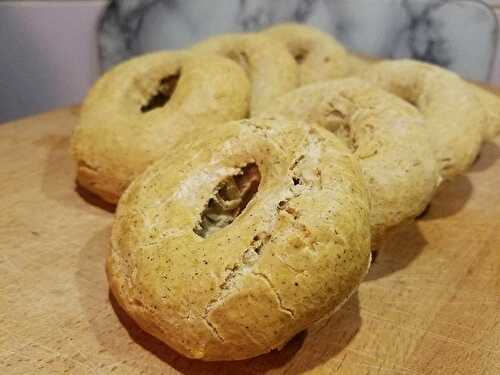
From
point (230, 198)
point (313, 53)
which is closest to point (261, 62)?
point (313, 53)

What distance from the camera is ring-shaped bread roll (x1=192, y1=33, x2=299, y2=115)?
232 cm

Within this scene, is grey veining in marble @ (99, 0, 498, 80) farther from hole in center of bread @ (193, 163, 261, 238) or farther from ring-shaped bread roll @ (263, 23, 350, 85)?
hole in center of bread @ (193, 163, 261, 238)

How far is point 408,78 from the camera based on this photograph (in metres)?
2.23

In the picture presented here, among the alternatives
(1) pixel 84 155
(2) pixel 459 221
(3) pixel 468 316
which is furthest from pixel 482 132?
(1) pixel 84 155

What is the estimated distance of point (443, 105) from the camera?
2061 millimetres

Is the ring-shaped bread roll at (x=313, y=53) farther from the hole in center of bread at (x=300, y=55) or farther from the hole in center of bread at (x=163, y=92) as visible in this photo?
the hole in center of bread at (x=163, y=92)

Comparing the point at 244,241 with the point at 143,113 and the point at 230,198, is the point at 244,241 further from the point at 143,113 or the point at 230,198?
the point at 143,113

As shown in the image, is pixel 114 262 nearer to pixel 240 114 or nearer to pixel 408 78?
pixel 240 114

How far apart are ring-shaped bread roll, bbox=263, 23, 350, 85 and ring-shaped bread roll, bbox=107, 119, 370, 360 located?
1054mm

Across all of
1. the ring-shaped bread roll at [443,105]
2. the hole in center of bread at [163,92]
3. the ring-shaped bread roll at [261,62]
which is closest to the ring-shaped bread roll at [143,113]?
the hole in center of bread at [163,92]

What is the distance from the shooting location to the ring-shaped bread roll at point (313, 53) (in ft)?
8.67

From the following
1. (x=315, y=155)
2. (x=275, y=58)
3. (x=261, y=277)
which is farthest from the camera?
(x=275, y=58)

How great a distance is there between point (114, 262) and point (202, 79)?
845mm

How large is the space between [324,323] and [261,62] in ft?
4.04
